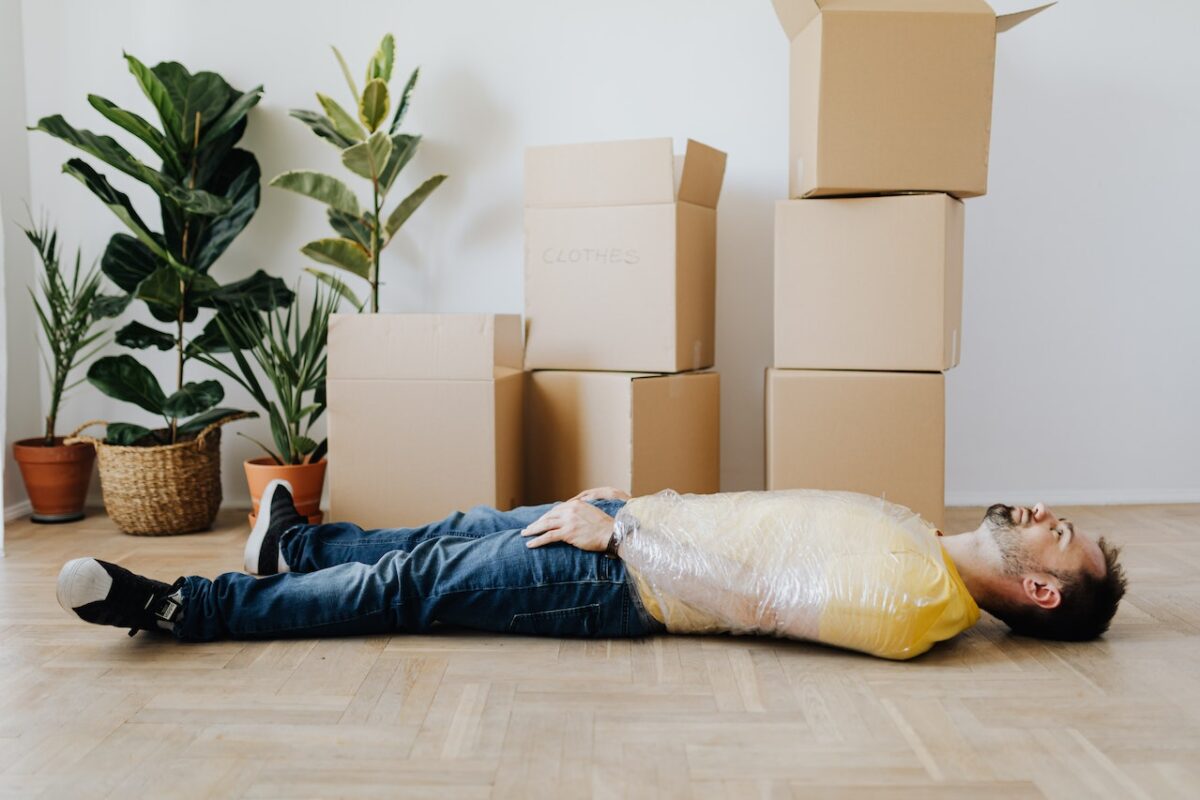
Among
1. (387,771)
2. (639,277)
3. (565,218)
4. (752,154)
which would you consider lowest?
(387,771)

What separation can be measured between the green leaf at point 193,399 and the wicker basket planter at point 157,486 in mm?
107

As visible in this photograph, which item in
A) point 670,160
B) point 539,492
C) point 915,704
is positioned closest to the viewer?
point 915,704

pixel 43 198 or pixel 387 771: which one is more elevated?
pixel 43 198

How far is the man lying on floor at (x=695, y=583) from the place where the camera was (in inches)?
62.7

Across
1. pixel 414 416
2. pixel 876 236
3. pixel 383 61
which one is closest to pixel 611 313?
pixel 414 416

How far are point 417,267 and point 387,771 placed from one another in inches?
79.9

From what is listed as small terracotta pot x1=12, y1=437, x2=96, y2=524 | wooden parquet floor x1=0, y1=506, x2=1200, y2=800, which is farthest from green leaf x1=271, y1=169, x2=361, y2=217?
wooden parquet floor x1=0, y1=506, x2=1200, y2=800

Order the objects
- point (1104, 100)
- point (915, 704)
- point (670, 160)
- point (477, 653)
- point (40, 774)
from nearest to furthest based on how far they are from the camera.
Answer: point (40, 774) < point (915, 704) < point (477, 653) < point (670, 160) < point (1104, 100)

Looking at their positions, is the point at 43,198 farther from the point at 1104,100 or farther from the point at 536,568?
the point at 1104,100

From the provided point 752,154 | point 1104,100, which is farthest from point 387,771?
point 1104,100

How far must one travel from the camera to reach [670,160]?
95.2 inches

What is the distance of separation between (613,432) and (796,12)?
3.56 ft

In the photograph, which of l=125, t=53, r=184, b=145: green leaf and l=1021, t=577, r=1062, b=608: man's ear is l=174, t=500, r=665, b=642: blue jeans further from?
l=125, t=53, r=184, b=145: green leaf

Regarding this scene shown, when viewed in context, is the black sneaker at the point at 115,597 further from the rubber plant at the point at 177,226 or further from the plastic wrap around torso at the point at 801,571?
the rubber plant at the point at 177,226
